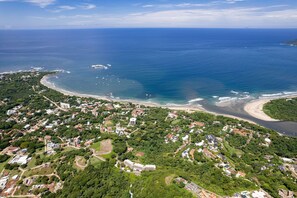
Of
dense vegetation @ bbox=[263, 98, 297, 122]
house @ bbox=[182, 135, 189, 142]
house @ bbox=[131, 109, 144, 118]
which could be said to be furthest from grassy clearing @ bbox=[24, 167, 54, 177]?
dense vegetation @ bbox=[263, 98, 297, 122]

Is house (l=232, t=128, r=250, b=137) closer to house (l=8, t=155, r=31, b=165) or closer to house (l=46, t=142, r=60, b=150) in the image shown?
house (l=46, t=142, r=60, b=150)

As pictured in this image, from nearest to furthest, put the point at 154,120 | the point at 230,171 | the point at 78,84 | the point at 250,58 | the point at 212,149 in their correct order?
the point at 230,171
the point at 212,149
the point at 154,120
the point at 78,84
the point at 250,58

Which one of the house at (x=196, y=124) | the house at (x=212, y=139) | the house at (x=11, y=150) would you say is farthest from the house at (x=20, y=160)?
the house at (x=212, y=139)

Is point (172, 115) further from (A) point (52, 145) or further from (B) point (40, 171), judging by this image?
(B) point (40, 171)

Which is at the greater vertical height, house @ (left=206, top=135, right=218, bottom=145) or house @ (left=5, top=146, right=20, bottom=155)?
house @ (left=206, top=135, right=218, bottom=145)

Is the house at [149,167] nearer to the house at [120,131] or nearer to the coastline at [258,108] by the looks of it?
the house at [120,131]

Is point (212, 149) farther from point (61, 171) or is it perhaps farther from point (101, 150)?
point (61, 171)

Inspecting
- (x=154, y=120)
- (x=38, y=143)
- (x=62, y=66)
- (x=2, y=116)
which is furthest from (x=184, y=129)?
(x=62, y=66)

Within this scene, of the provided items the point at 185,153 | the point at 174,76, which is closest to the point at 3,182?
the point at 185,153
